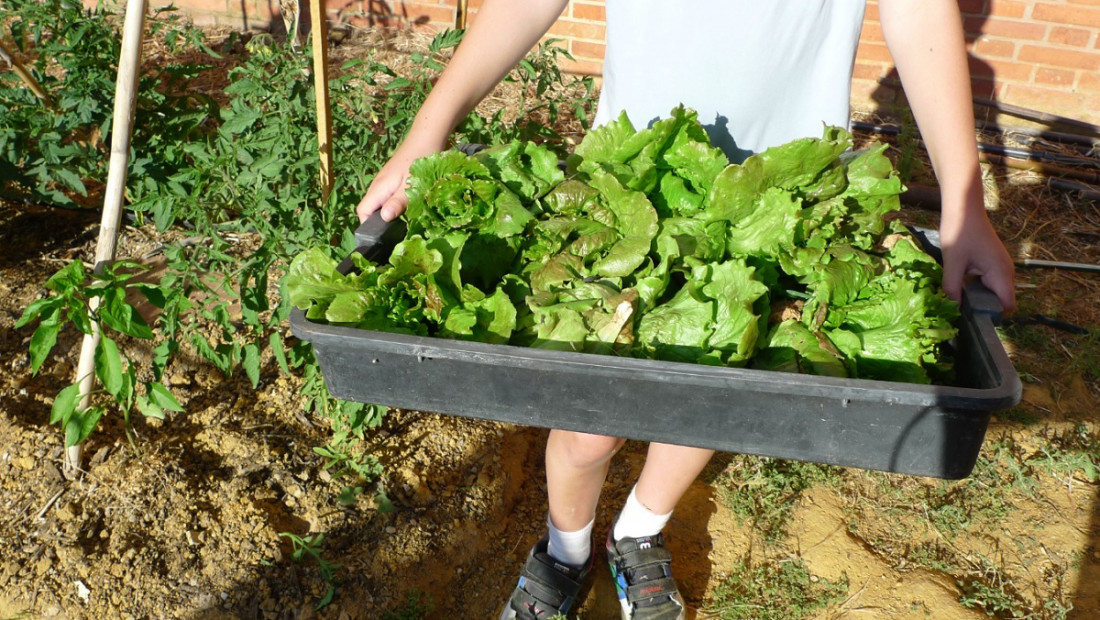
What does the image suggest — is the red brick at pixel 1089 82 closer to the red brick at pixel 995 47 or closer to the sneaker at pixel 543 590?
the red brick at pixel 995 47

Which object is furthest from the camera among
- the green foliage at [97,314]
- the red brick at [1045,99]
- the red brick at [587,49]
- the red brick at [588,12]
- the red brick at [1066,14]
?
the red brick at [587,49]

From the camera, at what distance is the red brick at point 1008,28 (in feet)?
15.4

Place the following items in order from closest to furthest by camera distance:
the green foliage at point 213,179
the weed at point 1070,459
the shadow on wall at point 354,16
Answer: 1. the green foliage at point 213,179
2. the weed at point 1070,459
3. the shadow on wall at point 354,16

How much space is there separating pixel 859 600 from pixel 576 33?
387 cm

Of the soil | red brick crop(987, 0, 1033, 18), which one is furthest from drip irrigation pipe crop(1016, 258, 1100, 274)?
red brick crop(987, 0, 1033, 18)

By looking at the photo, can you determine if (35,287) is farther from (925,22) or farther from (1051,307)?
(1051,307)

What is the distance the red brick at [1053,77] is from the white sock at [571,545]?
4267 mm

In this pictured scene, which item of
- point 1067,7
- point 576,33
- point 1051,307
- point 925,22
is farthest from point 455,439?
point 1067,7

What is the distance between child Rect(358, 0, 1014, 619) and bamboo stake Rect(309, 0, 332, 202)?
0.56 meters

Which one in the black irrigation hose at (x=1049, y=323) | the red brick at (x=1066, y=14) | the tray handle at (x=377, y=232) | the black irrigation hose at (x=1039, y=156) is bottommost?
the black irrigation hose at (x=1049, y=323)

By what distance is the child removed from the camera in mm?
1647

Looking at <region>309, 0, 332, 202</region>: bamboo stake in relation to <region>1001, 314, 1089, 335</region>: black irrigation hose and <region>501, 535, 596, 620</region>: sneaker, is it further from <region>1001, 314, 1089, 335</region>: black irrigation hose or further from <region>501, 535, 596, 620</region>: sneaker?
<region>1001, 314, 1089, 335</region>: black irrigation hose

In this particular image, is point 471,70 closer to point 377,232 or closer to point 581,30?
point 377,232

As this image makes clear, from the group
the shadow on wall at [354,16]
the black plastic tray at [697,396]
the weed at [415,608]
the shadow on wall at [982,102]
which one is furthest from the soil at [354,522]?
the shadow on wall at [354,16]
